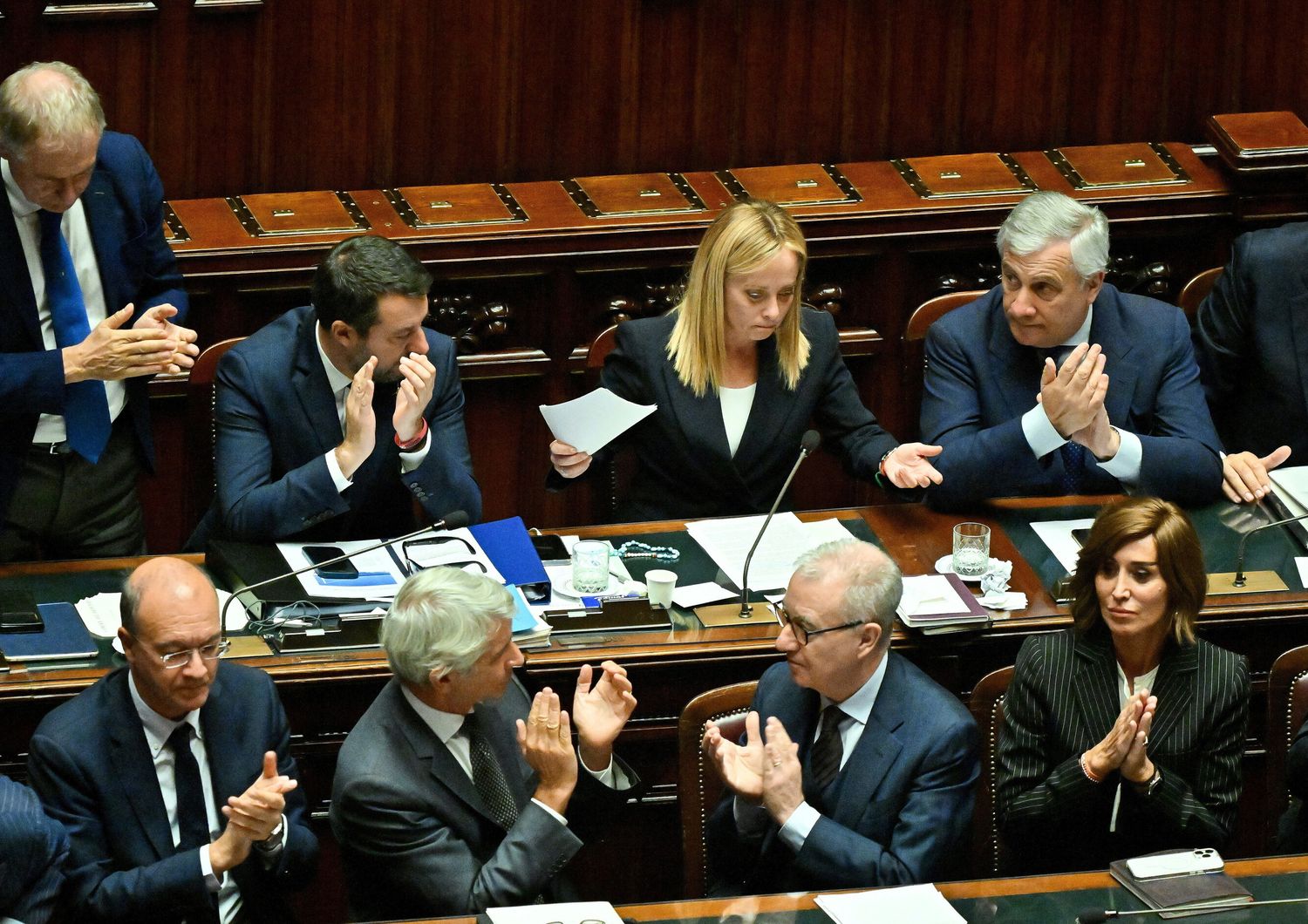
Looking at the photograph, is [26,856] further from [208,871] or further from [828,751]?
[828,751]

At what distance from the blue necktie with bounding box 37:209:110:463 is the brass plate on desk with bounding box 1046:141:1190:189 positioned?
3.00 meters

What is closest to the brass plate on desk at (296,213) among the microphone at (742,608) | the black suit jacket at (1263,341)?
the microphone at (742,608)

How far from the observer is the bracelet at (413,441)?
520cm

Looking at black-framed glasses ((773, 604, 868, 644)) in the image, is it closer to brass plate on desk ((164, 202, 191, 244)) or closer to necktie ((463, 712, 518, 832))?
necktie ((463, 712, 518, 832))

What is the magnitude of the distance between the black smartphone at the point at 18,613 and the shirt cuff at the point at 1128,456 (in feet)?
8.15

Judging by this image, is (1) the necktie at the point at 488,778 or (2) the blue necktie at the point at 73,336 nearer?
(1) the necktie at the point at 488,778

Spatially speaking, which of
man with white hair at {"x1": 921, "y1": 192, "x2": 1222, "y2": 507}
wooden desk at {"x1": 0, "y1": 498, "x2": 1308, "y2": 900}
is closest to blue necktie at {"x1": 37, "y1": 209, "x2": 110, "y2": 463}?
wooden desk at {"x1": 0, "y1": 498, "x2": 1308, "y2": 900}

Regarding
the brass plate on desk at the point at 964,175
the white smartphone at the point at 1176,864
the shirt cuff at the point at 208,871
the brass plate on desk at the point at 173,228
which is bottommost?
the shirt cuff at the point at 208,871

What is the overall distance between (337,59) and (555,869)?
2905mm

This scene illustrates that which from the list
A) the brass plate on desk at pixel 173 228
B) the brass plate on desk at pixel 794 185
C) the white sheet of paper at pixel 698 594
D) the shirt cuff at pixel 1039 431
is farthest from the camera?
the brass plate on desk at pixel 794 185

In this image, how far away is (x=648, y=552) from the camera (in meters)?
5.26

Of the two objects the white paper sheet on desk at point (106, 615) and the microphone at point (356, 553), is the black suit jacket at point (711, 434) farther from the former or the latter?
the white paper sheet on desk at point (106, 615)

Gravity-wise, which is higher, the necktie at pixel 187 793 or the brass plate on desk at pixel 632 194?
the brass plate on desk at pixel 632 194

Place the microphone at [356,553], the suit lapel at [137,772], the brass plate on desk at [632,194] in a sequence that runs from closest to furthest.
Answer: the suit lapel at [137,772] < the microphone at [356,553] < the brass plate on desk at [632,194]
